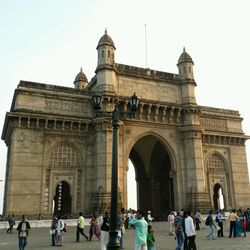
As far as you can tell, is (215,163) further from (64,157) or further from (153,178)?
(64,157)

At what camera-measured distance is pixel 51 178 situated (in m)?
26.2

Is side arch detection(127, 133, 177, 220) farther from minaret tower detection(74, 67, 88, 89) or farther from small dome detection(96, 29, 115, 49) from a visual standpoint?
minaret tower detection(74, 67, 88, 89)

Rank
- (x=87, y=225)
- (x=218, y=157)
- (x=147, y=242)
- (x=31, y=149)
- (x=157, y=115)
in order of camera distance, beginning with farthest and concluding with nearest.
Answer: (x=218, y=157) → (x=157, y=115) → (x=31, y=149) → (x=87, y=225) → (x=147, y=242)

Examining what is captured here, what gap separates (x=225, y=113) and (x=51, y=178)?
2079 cm

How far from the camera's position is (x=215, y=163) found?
112 ft

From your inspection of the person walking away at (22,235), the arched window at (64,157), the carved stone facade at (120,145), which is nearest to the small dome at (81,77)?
the carved stone facade at (120,145)

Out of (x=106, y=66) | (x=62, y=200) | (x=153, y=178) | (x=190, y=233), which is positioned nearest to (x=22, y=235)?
(x=190, y=233)

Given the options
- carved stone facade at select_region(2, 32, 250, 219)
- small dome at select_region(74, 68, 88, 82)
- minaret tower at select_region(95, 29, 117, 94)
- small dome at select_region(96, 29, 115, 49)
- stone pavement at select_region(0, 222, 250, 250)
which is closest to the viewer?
stone pavement at select_region(0, 222, 250, 250)

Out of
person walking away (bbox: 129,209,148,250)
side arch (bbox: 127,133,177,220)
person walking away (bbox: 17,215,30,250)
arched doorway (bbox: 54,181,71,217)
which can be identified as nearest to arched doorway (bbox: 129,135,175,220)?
side arch (bbox: 127,133,177,220)

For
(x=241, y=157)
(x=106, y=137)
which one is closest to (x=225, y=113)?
(x=241, y=157)

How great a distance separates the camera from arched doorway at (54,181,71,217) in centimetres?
3000

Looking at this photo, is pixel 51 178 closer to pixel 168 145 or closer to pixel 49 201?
pixel 49 201

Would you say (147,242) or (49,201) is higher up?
(49,201)

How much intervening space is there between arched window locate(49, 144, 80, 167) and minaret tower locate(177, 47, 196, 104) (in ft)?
39.8
